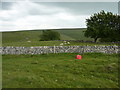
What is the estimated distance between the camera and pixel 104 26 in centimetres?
4428

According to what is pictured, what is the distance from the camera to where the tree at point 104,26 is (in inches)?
1698

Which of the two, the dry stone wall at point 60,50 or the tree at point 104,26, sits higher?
the tree at point 104,26

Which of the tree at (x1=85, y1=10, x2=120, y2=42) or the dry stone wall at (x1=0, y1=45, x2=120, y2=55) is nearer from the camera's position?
the dry stone wall at (x1=0, y1=45, x2=120, y2=55)

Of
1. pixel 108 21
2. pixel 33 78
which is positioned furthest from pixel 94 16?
pixel 33 78

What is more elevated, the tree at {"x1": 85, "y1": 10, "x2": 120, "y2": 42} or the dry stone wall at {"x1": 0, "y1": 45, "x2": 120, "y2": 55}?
the tree at {"x1": 85, "y1": 10, "x2": 120, "y2": 42}

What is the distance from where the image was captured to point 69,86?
8.46 metres

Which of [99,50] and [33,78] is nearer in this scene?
[33,78]

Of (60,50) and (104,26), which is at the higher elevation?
(104,26)

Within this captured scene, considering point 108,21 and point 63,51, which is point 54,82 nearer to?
point 63,51

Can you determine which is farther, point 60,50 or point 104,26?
point 104,26

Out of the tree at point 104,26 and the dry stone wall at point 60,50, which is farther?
the tree at point 104,26

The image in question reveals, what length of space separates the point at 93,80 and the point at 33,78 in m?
4.08

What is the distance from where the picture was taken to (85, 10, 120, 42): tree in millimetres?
43125

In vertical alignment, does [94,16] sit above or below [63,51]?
above
